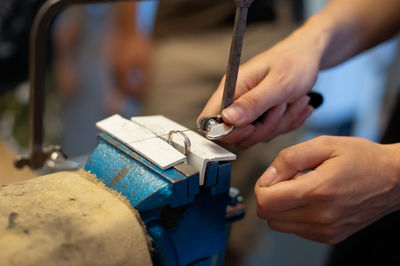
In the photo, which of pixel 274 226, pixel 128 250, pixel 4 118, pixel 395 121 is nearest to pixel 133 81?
pixel 4 118

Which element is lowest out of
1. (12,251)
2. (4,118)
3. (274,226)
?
(4,118)

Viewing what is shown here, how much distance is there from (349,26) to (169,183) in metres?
0.72

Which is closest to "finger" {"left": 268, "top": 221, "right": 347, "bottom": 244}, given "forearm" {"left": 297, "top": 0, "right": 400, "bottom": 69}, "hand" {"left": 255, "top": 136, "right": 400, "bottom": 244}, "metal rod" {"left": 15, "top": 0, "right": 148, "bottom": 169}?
"hand" {"left": 255, "top": 136, "right": 400, "bottom": 244}

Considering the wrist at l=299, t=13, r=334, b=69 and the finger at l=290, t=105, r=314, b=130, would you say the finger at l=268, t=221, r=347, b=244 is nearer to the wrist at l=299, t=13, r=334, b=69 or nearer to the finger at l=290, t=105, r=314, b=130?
the finger at l=290, t=105, r=314, b=130

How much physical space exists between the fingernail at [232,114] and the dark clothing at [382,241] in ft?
2.42

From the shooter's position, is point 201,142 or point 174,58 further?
point 174,58

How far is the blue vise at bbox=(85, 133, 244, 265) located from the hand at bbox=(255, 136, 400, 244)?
9cm

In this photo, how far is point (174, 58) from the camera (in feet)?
4.57

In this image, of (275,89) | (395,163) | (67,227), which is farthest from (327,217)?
(67,227)

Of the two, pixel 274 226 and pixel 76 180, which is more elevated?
pixel 76 180

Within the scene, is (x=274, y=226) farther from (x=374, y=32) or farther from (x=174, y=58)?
(x=174, y=58)

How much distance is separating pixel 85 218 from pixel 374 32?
0.91m

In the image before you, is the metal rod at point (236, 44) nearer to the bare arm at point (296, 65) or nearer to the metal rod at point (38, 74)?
the bare arm at point (296, 65)

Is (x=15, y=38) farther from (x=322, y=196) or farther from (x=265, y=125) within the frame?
(x=322, y=196)
